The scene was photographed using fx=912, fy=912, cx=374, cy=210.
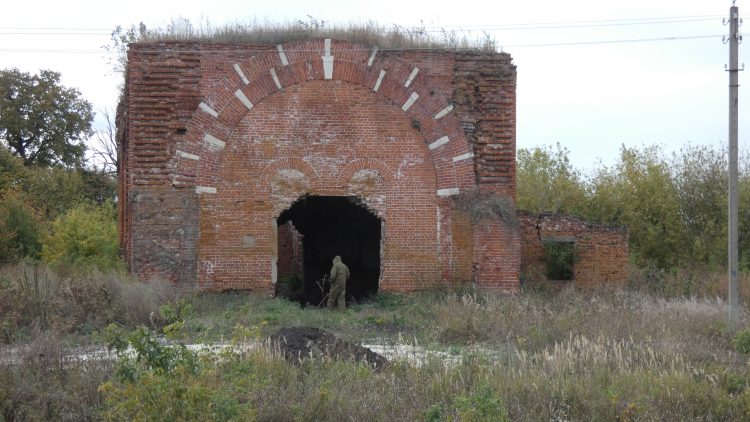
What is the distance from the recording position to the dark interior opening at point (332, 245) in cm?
2433

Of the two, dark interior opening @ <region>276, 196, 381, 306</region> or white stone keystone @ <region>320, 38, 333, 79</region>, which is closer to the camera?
white stone keystone @ <region>320, 38, 333, 79</region>

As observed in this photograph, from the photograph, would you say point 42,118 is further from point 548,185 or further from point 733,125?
point 733,125

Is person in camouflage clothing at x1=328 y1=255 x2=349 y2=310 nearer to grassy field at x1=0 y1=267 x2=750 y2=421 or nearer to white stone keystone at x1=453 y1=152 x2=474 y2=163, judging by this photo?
grassy field at x1=0 y1=267 x2=750 y2=421

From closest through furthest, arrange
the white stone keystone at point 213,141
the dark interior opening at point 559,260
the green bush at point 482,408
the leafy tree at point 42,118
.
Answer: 1. the green bush at point 482,408
2. the white stone keystone at point 213,141
3. the dark interior opening at point 559,260
4. the leafy tree at point 42,118

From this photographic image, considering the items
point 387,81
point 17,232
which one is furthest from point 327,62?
point 17,232

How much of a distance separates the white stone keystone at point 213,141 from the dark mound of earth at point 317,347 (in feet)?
22.4

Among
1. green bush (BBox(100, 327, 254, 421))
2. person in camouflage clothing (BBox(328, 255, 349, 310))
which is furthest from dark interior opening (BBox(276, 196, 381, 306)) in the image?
green bush (BBox(100, 327, 254, 421))

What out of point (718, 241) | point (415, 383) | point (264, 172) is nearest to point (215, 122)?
point (264, 172)

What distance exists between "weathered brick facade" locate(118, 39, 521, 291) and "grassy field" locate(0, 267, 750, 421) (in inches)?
113

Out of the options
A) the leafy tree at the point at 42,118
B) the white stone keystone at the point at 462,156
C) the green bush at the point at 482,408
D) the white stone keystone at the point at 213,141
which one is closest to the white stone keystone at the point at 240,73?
the white stone keystone at the point at 213,141

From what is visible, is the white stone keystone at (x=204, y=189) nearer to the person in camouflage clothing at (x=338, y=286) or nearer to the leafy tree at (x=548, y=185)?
the person in camouflage clothing at (x=338, y=286)

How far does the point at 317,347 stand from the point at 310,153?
782 centimetres

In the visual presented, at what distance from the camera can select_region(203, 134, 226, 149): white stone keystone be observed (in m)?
18.9

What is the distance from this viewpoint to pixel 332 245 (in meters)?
26.6
